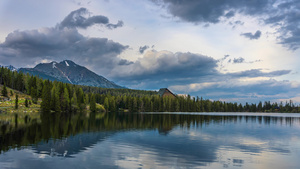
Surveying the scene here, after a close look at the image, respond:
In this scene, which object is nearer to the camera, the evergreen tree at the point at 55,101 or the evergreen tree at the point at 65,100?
the evergreen tree at the point at 55,101

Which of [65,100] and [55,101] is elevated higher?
[65,100]

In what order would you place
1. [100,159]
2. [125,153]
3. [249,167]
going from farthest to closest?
[125,153]
[100,159]
[249,167]

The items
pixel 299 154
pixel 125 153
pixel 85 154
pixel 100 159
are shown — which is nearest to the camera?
pixel 100 159

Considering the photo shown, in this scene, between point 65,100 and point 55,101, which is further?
point 65,100

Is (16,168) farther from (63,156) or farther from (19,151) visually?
(19,151)

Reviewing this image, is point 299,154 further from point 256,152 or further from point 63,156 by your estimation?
point 63,156

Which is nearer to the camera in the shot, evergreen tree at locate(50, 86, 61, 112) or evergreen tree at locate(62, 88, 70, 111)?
evergreen tree at locate(50, 86, 61, 112)

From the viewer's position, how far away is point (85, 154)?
2950cm

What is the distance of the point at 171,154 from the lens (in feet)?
102

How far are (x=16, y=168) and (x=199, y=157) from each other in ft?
75.2

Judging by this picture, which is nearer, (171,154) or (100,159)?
(100,159)

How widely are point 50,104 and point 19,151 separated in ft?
529

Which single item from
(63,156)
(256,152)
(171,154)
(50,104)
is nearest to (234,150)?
(256,152)

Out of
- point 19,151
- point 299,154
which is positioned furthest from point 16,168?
point 299,154
